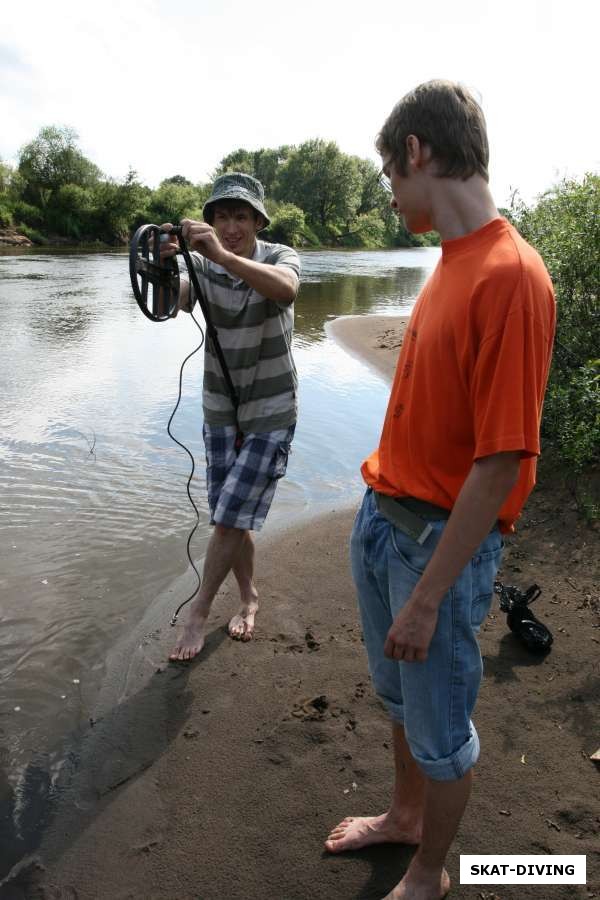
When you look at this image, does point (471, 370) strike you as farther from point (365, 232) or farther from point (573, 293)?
point (365, 232)

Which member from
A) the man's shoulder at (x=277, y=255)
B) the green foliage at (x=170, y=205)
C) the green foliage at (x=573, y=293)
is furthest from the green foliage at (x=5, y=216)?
the man's shoulder at (x=277, y=255)

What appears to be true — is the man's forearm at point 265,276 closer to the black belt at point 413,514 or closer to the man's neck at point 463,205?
the man's neck at point 463,205

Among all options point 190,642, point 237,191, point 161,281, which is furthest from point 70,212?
point 190,642

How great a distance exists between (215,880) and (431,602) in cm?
134

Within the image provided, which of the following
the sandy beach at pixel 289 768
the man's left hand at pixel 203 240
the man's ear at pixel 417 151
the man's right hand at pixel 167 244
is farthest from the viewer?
the man's right hand at pixel 167 244

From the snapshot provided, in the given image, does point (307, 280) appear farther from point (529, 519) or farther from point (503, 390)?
point (503, 390)

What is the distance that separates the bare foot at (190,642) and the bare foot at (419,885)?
162 centimetres

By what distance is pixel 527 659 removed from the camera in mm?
3412

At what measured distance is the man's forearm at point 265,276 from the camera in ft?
9.80

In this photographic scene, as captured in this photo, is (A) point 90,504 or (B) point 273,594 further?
(A) point 90,504

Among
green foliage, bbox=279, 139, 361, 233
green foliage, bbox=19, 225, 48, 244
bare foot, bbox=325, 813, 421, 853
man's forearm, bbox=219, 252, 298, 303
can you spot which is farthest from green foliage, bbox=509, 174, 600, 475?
green foliage, bbox=279, 139, 361, 233

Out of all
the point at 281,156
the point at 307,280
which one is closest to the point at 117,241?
the point at 307,280

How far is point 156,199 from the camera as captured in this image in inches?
2349

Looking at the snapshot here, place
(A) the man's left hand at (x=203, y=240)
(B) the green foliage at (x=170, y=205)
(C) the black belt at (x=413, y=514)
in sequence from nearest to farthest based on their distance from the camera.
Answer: (C) the black belt at (x=413, y=514) < (A) the man's left hand at (x=203, y=240) < (B) the green foliage at (x=170, y=205)
